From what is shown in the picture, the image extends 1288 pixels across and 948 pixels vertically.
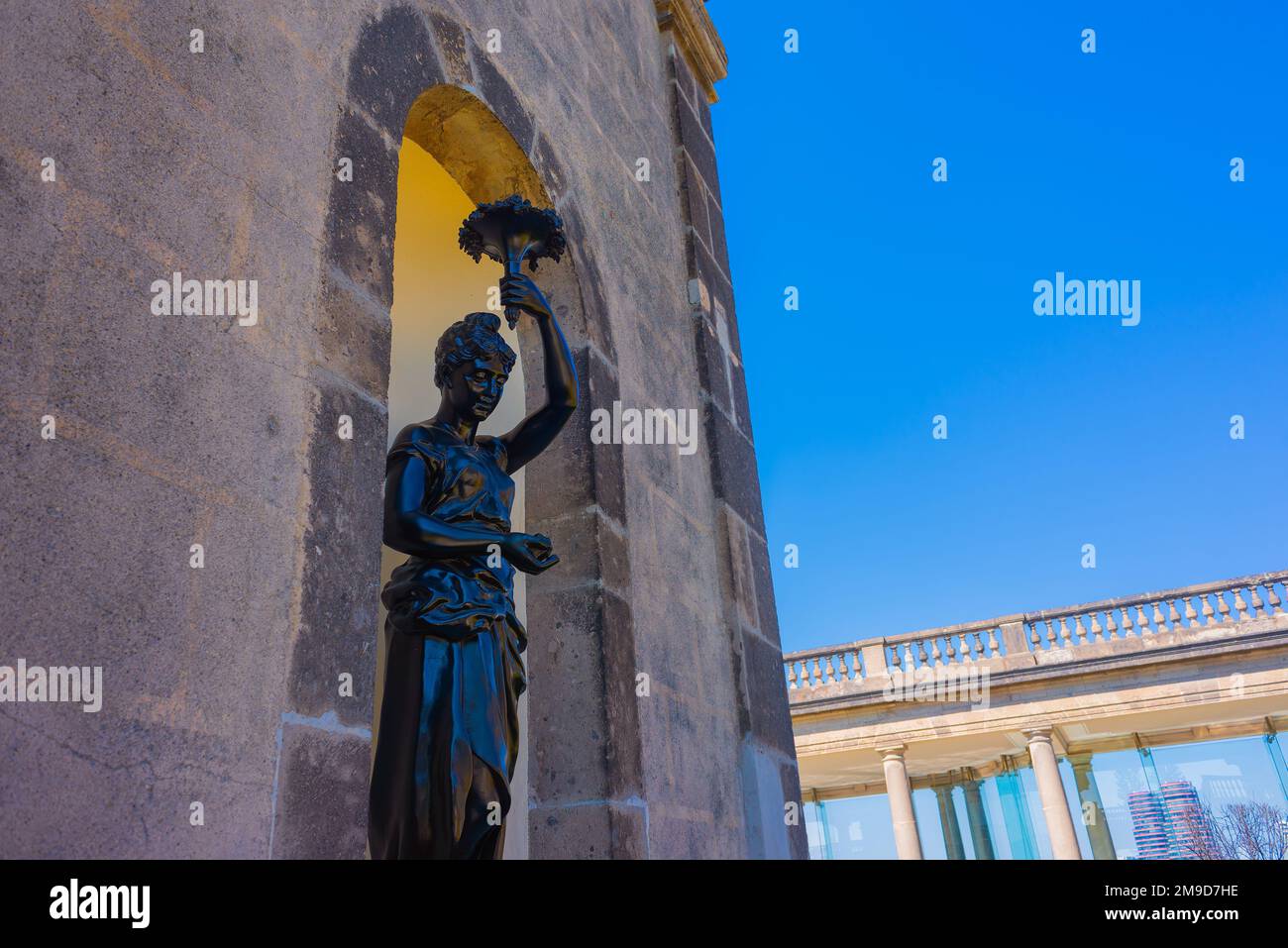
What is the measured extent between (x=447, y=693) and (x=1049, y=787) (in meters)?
14.3

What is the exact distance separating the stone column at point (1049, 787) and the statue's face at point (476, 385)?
14.0 m

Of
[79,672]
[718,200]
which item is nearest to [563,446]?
[79,672]

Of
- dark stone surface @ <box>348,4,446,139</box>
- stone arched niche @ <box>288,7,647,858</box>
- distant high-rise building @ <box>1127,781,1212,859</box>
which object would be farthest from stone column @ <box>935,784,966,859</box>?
dark stone surface @ <box>348,4,446,139</box>

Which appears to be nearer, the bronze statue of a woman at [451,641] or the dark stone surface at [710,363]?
the bronze statue of a woman at [451,641]

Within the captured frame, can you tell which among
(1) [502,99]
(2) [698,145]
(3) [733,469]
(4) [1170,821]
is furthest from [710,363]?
(4) [1170,821]

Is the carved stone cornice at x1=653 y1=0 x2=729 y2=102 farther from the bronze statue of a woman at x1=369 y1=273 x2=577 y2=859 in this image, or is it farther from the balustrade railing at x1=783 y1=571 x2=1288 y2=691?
the balustrade railing at x1=783 y1=571 x2=1288 y2=691

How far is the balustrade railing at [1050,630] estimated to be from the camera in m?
13.4

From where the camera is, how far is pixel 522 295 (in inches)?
Answer: 93.4

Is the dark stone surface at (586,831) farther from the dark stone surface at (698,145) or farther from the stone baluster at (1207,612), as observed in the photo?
the stone baluster at (1207,612)

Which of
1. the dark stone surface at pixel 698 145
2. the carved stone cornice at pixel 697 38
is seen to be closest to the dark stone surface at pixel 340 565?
the dark stone surface at pixel 698 145

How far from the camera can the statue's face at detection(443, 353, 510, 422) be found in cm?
231

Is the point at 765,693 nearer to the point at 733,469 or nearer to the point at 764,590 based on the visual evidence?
the point at 764,590

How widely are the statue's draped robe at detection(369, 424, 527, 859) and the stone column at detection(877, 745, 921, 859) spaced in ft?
46.0
